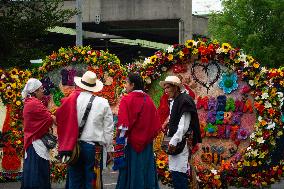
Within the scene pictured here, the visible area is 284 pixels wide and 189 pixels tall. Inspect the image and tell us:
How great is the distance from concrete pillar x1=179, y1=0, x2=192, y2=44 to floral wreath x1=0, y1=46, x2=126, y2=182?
20.0 metres

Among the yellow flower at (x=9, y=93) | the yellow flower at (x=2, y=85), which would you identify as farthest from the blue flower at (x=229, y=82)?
the yellow flower at (x=2, y=85)

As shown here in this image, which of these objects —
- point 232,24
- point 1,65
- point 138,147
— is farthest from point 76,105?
point 232,24

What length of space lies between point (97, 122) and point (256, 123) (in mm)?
3718

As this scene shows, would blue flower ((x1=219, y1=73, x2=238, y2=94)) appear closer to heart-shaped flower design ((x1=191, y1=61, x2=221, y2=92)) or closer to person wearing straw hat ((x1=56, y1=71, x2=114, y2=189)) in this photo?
heart-shaped flower design ((x1=191, y1=61, x2=221, y2=92))

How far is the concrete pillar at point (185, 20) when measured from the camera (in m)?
32.8

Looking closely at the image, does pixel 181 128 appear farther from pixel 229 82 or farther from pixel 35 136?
pixel 229 82

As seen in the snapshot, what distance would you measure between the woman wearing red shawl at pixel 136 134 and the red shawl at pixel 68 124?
34.5 inches

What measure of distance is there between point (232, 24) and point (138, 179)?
22947 millimetres

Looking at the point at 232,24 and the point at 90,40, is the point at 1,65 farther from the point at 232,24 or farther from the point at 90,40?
the point at 90,40

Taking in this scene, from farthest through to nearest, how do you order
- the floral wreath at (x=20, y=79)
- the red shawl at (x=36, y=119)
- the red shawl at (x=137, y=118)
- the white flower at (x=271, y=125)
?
the floral wreath at (x=20, y=79) < the white flower at (x=271, y=125) < the red shawl at (x=36, y=119) < the red shawl at (x=137, y=118)

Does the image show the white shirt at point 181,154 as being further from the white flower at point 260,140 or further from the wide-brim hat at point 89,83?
the white flower at point 260,140

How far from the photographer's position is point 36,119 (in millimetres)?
9430

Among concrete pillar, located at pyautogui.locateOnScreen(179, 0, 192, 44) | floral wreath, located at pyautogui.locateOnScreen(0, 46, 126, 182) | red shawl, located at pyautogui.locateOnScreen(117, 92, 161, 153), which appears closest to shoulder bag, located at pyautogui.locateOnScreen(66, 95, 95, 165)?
red shawl, located at pyautogui.locateOnScreen(117, 92, 161, 153)

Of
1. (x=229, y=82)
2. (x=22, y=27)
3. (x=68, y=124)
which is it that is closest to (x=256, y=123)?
(x=229, y=82)
